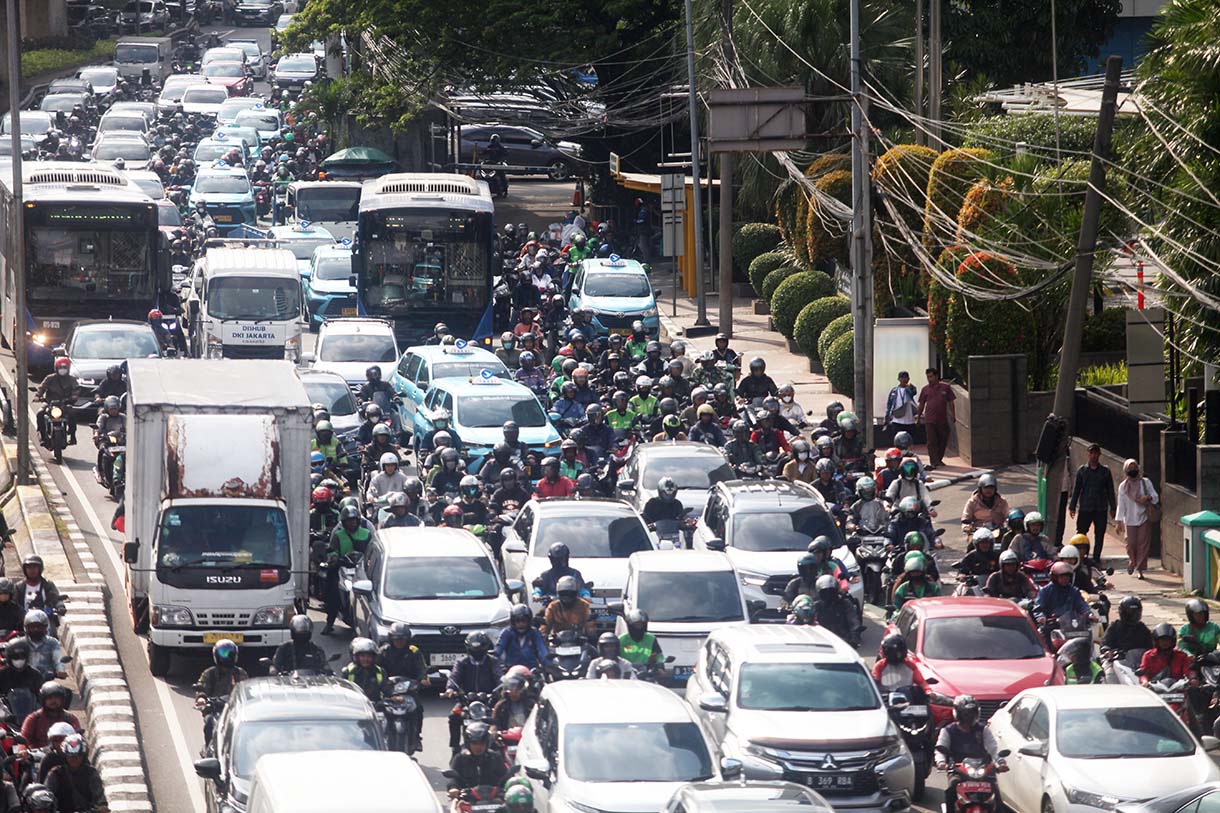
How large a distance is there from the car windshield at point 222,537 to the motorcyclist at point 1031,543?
733 cm

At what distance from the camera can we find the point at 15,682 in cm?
1839

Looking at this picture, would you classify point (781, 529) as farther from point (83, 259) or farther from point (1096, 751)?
point (83, 259)

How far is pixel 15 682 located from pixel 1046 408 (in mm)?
18268

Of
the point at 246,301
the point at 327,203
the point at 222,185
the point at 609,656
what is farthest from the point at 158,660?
the point at 222,185

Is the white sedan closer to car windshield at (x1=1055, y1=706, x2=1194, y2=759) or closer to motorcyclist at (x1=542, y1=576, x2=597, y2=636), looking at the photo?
car windshield at (x1=1055, y1=706, x2=1194, y2=759)

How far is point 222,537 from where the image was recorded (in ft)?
71.3

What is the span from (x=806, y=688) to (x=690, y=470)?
9.38 metres

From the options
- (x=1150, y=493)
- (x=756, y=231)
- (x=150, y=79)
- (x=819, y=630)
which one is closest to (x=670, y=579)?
(x=819, y=630)

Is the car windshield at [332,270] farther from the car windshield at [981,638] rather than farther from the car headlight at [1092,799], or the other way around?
the car headlight at [1092,799]

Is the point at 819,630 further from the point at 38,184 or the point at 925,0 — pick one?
the point at 925,0

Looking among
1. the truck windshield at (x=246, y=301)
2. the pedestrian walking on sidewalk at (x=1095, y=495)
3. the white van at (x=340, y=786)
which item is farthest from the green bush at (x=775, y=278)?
the white van at (x=340, y=786)

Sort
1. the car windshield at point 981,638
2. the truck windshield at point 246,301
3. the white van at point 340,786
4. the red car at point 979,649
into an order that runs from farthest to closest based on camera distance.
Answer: the truck windshield at point 246,301, the car windshield at point 981,638, the red car at point 979,649, the white van at point 340,786

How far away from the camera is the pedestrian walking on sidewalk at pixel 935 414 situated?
32.0 m

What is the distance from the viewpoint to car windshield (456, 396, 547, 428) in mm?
30156
